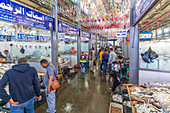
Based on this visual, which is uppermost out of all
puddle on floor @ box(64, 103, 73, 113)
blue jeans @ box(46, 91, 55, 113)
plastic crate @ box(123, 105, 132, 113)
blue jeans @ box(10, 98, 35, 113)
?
blue jeans @ box(10, 98, 35, 113)

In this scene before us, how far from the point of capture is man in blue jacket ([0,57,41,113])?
2037 mm

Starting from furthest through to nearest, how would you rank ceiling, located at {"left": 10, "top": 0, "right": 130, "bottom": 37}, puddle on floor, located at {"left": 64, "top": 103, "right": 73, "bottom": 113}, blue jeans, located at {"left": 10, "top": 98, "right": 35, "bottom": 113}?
ceiling, located at {"left": 10, "top": 0, "right": 130, "bottom": 37} → puddle on floor, located at {"left": 64, "top": 103, "right": 73, "bottom": 113} → blue jeans, located at {"left": 10, "top": 98, "right": 35, "bottom": 113}

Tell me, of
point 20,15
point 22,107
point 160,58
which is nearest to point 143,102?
point 160,58

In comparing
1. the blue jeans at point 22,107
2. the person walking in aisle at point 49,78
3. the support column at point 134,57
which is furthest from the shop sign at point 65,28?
the blue jeans at point 22,107

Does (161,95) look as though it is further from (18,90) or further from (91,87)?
(18,90)

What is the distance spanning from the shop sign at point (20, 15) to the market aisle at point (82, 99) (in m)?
2.84

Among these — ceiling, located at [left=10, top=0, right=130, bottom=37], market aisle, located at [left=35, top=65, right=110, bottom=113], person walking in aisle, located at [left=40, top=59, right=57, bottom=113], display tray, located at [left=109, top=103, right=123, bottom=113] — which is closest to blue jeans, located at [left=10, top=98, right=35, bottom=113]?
person walking in aisle, located at [left=40, top=59, right=57, bottom=113]

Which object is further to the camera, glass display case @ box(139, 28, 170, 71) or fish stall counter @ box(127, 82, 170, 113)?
glass display case @ box(139, 28, 170, 71)

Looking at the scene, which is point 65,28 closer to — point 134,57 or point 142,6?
point 134,57

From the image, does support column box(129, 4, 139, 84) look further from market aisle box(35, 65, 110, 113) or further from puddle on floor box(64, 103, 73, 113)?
puddle on floor box(64, 103, 73, 113)

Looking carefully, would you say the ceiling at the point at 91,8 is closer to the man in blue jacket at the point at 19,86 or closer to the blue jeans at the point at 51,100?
the blue jeans at the point at 51,100

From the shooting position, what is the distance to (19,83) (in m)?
2.12

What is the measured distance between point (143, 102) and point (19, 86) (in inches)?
110

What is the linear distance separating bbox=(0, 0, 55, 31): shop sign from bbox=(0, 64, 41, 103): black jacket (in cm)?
186
